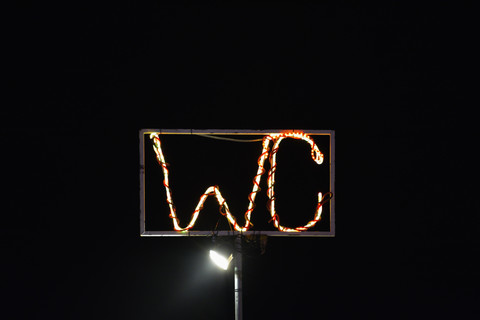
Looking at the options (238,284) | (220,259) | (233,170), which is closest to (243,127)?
(233,170)

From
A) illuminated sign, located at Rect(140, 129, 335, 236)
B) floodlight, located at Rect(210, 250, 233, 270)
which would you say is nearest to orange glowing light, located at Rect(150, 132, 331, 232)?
illuminated sign, located at Rect(140, 129, 335, 236)

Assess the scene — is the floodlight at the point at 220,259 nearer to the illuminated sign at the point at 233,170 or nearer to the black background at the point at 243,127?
the illuminated sign at the point at 233,170

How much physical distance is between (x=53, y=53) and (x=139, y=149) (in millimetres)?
1108

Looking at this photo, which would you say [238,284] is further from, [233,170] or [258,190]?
[233,170]

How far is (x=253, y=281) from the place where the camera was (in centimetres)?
288

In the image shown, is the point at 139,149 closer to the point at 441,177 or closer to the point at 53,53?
the point at 53,53

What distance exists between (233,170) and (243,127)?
37 cm

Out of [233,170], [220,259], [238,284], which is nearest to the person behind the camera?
[220,259]

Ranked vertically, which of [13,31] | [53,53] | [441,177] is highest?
[13,31]

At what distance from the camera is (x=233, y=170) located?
2.88 meters

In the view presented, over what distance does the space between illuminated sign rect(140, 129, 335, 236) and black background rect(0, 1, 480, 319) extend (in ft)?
0.44

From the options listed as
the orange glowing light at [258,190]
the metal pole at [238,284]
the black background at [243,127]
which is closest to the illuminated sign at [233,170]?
the orange glowing light at [258,190]

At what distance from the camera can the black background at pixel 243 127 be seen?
286 cm

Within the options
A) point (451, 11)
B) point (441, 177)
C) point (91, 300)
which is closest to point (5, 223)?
point (91, 300)
